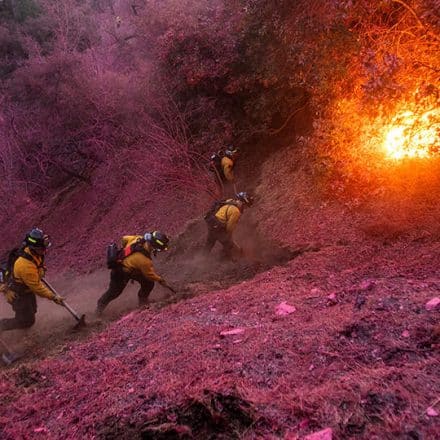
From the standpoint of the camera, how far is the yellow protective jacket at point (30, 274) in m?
6.94

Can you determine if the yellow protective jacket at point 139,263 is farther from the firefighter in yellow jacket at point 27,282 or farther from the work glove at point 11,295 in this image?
the work glove at point 11,295

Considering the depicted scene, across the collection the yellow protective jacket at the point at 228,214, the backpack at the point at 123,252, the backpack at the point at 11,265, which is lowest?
the yellow protective jacket at the point at 228,214

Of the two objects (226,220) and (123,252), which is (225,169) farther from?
(123,252)

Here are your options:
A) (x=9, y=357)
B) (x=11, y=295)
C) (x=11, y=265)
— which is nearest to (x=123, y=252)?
(x=11, y=265)

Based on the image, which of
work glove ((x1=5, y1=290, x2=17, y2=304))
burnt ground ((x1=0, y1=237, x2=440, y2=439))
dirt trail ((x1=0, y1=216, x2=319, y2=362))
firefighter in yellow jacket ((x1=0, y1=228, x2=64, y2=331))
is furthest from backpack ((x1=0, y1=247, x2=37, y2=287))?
burnt ground ((x1=0, y1=237, x2=440, y2=439))

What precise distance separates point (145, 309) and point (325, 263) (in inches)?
133

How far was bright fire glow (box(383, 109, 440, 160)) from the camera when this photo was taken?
7949 millimetres

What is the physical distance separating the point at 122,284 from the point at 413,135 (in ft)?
21.6

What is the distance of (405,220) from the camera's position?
7609 millimetres

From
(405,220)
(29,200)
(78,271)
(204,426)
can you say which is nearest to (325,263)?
(405,220)

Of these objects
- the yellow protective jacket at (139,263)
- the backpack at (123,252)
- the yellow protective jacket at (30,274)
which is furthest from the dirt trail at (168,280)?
the backpack at (123,252)

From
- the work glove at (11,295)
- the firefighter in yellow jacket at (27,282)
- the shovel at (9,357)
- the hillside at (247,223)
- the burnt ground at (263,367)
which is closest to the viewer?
the burnt ground at (263,367)

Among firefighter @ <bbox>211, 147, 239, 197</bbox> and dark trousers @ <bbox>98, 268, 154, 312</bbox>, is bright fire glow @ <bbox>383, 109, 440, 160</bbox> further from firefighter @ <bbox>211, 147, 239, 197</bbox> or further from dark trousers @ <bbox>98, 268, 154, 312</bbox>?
dark trousers @ <bbox>98, 268, 154, 312</bbox>

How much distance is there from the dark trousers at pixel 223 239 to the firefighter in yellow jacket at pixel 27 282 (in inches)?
143
